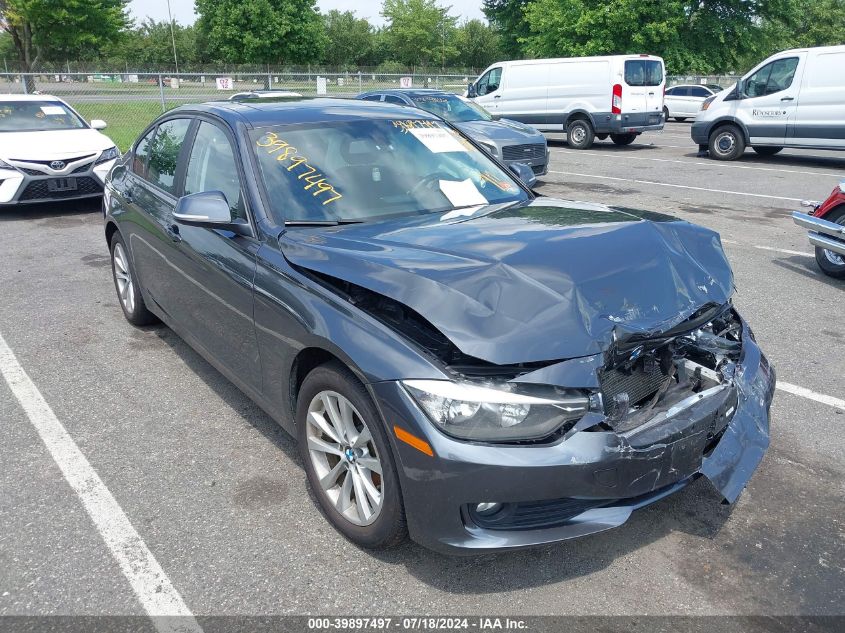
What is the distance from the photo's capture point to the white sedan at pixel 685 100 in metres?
26.1

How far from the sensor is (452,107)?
12.9m

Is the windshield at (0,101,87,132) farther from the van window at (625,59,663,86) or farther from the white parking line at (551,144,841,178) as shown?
the van window at (625,59,663,86)

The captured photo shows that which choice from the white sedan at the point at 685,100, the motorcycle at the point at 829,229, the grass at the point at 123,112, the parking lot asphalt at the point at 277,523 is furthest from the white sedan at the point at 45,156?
the white sedan at the point at 685,100

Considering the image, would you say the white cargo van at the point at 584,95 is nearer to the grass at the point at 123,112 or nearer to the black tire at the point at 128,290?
the grass at the point at 123,112

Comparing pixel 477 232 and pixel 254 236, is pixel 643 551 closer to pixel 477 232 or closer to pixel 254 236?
pixel 477 232

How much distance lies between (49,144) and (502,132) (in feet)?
22.1

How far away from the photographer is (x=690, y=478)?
278cm

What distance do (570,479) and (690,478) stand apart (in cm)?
64

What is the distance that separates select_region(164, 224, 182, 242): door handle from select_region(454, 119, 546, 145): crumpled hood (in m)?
7.91

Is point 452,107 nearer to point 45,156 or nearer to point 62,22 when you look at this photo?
point 45,156

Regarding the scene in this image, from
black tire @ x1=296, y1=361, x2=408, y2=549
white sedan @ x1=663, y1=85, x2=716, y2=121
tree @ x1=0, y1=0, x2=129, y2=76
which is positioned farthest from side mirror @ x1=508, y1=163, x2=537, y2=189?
tree @ x1=0, y1=0, x2=129, y2=76

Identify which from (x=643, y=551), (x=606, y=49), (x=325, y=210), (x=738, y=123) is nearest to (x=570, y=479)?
(x=643, y=551)

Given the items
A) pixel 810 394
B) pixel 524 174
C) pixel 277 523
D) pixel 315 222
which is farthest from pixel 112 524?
pixel 810 394

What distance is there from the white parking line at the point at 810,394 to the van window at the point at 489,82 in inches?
653
